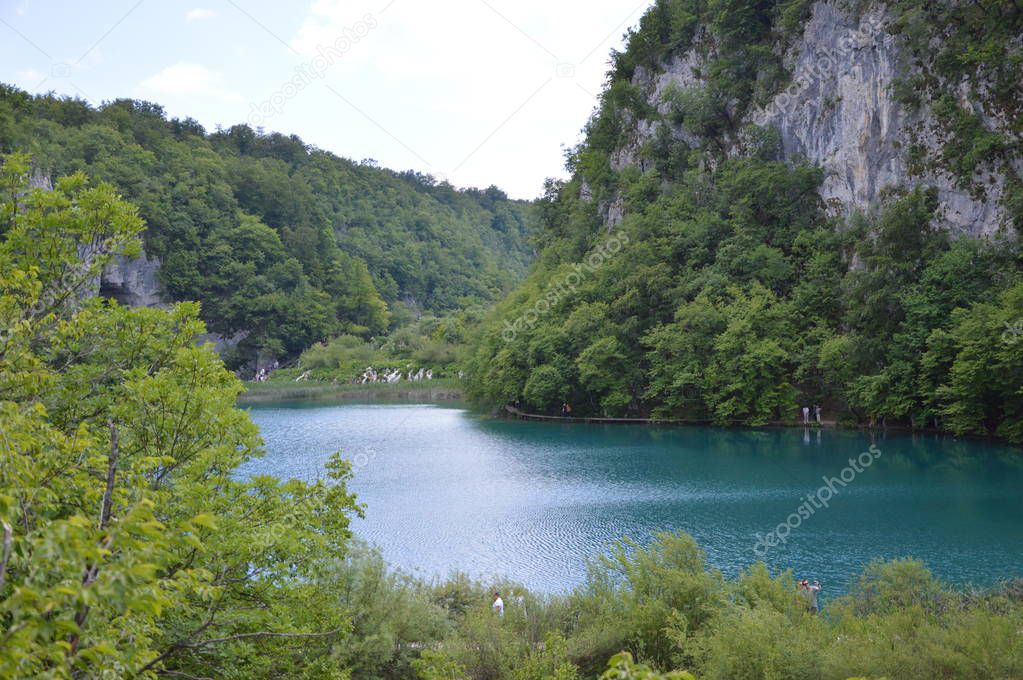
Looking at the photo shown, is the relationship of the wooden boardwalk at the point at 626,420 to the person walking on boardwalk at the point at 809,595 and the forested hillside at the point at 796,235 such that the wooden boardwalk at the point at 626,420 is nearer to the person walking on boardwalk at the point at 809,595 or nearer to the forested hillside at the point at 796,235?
the forested hillside at the point at 796,235

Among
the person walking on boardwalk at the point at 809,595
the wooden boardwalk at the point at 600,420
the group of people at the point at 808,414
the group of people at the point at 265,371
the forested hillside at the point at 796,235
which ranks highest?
the forested hillside at the point at 796,235

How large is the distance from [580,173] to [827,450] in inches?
1526

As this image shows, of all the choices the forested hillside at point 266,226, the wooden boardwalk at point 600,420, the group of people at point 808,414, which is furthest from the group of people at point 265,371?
the group of people at point 808,414

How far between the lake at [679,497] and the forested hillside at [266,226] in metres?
44.9

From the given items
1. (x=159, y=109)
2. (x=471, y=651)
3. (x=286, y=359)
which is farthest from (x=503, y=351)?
(x=159, y=109)

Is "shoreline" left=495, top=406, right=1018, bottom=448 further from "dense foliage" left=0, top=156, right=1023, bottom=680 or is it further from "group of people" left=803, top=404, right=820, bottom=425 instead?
"dense foliage" left=0, top=156, right=1023, bottom=680

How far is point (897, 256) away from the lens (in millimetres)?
36031

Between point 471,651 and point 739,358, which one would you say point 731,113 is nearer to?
point 739,358

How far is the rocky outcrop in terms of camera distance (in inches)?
1390

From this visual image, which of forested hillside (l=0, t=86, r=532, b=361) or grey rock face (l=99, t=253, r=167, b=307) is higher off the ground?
forested hillside (l=0, t=86, r=532, b=361)

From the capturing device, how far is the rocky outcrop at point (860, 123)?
116 ft

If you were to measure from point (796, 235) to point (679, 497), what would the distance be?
26.3 metres

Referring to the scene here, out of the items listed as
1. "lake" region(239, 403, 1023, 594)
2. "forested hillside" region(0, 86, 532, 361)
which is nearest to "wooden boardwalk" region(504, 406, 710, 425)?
"lake" region(239, 403, 1023, 594)

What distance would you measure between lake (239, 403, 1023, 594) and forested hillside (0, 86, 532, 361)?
147 feet
